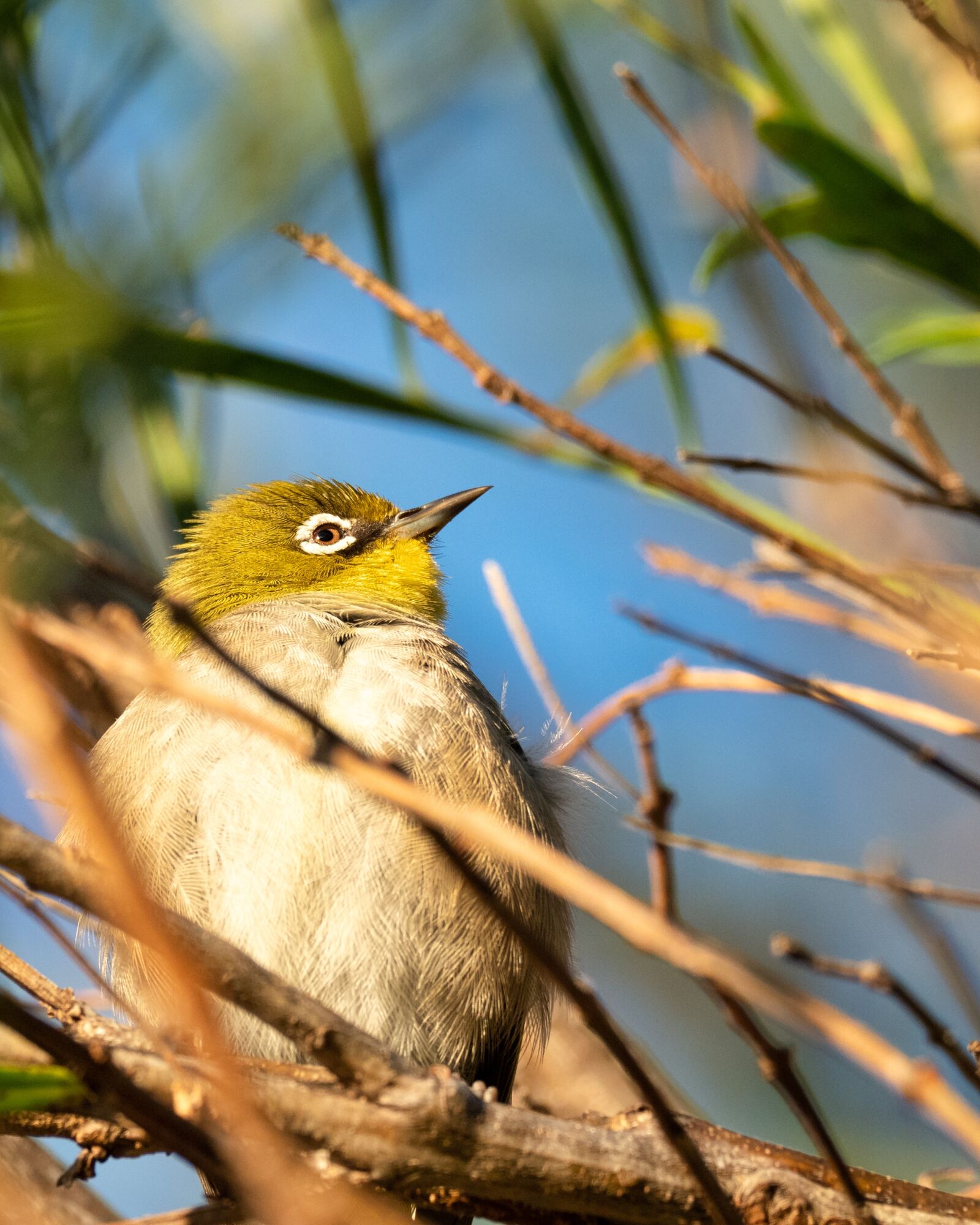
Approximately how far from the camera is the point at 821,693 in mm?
2896

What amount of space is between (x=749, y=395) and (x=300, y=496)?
20.9 feet

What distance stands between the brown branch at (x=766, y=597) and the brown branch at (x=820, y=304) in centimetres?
57

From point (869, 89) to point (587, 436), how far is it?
196 cm

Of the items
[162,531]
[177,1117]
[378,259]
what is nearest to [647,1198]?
[177,1117]

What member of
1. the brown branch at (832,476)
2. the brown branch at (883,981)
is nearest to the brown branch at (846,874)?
the brown branch at (883,981)

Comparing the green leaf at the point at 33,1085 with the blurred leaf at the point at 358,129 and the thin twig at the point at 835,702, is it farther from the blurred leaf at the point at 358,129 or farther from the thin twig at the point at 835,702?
the blurred leaf at the point at 358,129

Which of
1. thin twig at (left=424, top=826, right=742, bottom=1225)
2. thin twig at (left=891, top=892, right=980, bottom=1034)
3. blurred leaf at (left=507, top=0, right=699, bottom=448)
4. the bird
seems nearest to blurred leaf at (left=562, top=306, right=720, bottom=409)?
blurred leaf at (left=507, top=0, right=699, bottom=448)

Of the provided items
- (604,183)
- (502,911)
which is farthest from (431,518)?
(502,911)

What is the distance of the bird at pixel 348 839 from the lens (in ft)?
11.8

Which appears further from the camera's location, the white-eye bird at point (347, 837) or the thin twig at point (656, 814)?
the white-eye bird at point (347, 837)

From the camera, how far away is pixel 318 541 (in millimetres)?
5500

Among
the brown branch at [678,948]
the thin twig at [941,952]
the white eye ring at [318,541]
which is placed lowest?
the brown branch at [678,948]

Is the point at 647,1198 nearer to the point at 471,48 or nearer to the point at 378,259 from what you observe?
the point at 378,259

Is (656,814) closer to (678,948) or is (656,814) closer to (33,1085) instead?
(33,1085)
